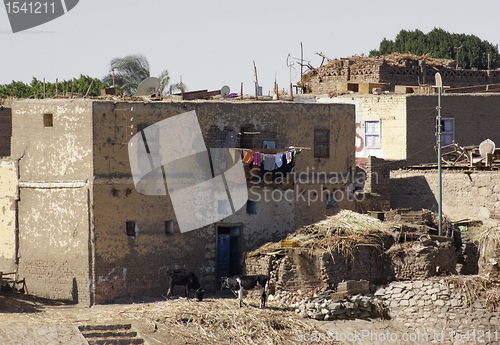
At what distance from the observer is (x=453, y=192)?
82.7 ft

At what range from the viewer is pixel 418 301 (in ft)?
67.3

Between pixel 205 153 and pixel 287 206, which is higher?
pixel 205 153

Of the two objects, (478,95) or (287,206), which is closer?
(287,206)

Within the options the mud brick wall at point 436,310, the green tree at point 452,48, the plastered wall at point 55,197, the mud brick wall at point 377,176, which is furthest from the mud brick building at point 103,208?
the green tree at point 452,48

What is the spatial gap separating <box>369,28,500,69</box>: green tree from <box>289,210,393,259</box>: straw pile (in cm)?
2974

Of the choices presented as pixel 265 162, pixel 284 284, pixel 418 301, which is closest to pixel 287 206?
pixel 265 162

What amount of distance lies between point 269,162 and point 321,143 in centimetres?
220

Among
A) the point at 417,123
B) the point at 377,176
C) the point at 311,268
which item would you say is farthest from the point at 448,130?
the point at 311,268

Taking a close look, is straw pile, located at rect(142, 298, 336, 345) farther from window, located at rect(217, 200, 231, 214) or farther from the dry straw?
the dry straw

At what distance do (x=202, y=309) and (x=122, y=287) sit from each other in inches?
109

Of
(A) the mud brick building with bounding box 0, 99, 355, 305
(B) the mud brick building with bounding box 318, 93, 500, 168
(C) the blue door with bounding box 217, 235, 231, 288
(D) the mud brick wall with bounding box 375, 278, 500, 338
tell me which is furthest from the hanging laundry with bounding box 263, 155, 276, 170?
(B) the mud brick building with bounding box 318, 93, 500, 168

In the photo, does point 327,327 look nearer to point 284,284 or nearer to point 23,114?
point 284,284

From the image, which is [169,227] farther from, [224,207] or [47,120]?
[47,120]

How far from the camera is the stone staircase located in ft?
59.2
